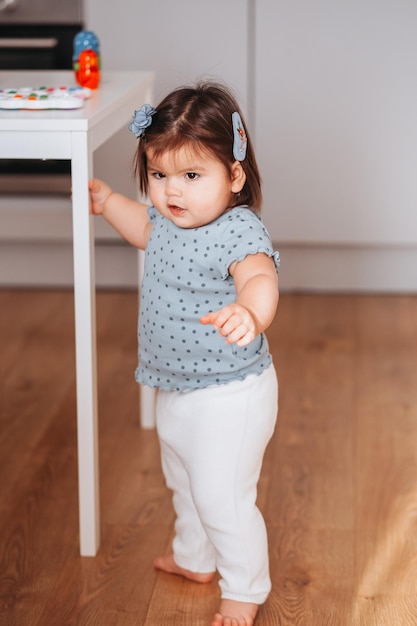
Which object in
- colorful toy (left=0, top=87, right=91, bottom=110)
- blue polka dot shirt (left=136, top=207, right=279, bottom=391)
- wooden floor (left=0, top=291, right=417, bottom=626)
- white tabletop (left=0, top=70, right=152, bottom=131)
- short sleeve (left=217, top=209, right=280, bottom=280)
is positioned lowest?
wooden floor (left=0, top=291, right=417, bottom=626)

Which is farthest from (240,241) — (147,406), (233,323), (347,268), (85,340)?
(347,268)

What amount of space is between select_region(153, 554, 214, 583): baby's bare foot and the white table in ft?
0.32

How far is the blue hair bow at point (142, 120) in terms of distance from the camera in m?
1.15

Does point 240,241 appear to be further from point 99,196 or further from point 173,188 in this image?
point 99,196

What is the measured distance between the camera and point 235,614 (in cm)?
125

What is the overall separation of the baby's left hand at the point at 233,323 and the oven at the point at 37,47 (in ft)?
4.83

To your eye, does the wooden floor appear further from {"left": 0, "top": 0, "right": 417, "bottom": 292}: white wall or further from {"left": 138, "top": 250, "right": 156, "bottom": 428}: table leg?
{"left": 0, "top": 0, "right": 417, "bottom": 292}: white wall

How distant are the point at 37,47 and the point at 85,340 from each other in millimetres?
1233

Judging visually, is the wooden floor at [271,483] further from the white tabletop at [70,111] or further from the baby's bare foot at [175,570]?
the white tabletop at [70,111]

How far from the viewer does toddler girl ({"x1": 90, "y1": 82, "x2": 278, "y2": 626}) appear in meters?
1.14

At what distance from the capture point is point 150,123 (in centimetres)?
116

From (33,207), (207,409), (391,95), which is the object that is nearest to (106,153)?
(33,207)

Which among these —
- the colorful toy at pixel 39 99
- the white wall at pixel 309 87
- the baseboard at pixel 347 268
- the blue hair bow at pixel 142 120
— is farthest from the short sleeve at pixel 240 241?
the baseboard at pixel 347 268

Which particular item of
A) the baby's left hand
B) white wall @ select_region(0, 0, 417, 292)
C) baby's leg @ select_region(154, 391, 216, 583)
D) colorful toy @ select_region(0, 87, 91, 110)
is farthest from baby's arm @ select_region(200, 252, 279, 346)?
white wall @ select_region(0, 0, 417, 292)
